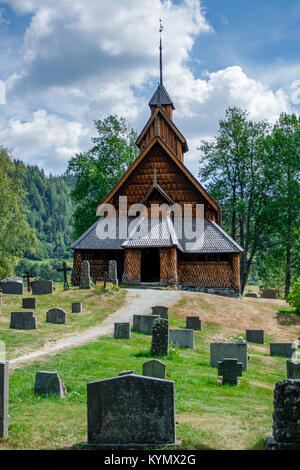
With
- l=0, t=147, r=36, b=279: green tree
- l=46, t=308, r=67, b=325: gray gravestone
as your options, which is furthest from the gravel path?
l=0, t=147, r=36, b=279: green tree

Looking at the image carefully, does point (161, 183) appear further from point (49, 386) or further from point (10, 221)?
point (49, 386)

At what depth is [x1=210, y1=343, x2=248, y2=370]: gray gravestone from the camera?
1317cm

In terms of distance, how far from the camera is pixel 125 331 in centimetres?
1568

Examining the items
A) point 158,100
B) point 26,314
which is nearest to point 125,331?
point 26,314

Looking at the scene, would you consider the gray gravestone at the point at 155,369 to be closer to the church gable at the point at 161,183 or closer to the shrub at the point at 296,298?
the shrub at the point at 296,298

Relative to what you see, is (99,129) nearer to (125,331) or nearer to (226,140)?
(226,140)

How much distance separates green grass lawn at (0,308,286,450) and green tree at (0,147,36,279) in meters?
27.1

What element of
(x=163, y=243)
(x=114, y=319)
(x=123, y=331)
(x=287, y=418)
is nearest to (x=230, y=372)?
(x=287, y=418)

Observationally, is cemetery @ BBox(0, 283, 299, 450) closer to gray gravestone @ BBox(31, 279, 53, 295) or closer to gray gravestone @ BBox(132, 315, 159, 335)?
gray gravestone @ BBox(132, 315, 159, 335)

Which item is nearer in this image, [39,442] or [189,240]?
[39,442]

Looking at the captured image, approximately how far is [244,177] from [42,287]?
2626 cm

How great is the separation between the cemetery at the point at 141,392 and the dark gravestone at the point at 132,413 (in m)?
0.01
